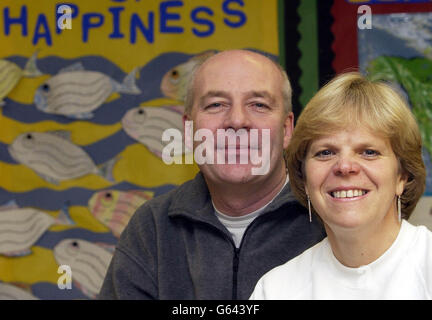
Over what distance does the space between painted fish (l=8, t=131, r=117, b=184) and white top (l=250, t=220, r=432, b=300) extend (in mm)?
1145

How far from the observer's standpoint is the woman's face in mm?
1369

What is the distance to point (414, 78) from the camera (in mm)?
2279

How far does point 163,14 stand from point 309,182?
1.20 meters

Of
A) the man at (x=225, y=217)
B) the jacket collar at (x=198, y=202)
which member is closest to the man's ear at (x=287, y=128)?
the man at (x=225, y=217)

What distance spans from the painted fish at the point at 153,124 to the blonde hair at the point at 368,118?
102 centimetres

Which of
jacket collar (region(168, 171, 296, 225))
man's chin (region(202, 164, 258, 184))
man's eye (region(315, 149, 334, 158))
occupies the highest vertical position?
man's eye (region(315, 149, 334, 158))

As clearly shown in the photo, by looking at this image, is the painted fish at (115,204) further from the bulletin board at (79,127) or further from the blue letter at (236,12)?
the blue letter at (236,12)

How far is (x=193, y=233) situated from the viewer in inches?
73.2

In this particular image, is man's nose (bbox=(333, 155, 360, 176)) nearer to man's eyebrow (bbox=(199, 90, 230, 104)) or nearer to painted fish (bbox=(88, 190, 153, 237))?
man's eyebrow (bbox=(199, 90, 230, 104))

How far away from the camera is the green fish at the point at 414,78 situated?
89.4 inches

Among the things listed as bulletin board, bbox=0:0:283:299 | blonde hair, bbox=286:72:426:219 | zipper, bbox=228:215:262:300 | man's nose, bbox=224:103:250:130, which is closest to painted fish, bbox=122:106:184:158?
bulletin board, bbox=0:0:283:299

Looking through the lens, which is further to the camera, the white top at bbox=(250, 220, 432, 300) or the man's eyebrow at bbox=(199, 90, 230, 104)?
the man's eyebrow at bbox=(199, 90, 230, 104)

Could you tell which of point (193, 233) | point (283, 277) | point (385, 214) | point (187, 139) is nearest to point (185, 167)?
point (187, 139)

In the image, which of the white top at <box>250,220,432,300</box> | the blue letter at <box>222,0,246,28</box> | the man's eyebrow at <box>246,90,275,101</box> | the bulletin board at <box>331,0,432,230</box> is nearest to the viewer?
the white top at <box>250,220,432,300</box>
